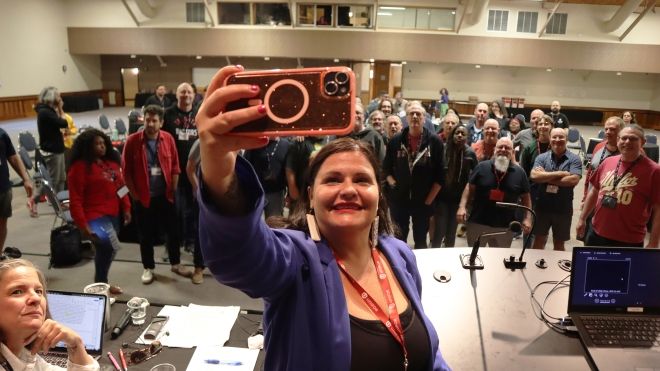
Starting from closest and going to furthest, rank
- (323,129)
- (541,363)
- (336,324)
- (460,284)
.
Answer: (323,129) → (336,324) → (541,363) → (460,284)

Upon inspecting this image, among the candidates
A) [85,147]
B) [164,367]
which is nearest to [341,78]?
[164,367]

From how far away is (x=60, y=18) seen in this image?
17.2 meters

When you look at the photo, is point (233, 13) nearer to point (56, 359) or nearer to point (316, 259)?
point (56, 359)

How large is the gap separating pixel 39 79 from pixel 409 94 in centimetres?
1429

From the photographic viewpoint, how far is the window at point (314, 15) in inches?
632

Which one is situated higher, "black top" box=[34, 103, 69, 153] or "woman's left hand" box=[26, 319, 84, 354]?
"black top" box=[34, 103, 69, 153]

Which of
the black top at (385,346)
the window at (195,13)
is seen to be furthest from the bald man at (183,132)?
the window at (195,13)

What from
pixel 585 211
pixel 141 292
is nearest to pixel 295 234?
pixel 141 292

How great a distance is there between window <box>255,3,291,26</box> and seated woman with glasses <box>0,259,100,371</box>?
16226mm

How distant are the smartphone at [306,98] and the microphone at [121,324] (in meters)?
1.65

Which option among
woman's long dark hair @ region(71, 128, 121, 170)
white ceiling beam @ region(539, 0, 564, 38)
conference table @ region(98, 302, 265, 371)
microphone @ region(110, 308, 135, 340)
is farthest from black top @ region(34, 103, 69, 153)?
white ceiling beam @ region(539, 0, 564, 38)

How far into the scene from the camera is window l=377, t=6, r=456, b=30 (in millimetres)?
16281

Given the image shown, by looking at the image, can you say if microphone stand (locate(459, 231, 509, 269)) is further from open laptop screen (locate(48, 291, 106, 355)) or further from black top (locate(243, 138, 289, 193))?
black top (locate(243, 138, 289, 193))

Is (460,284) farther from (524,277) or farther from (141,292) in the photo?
(141,292)
